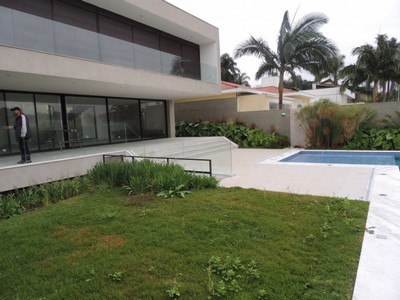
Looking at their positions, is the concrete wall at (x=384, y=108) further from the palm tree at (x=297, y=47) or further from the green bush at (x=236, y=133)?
the green bush at (x=236, y=133)

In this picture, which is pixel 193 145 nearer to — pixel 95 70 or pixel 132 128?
pixel 132 128

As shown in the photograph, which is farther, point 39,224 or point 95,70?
point 95,70

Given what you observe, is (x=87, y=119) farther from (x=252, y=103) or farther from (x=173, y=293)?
(x=252, y=103)

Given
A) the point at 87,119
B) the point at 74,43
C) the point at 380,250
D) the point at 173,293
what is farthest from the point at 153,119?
the point at 173,293

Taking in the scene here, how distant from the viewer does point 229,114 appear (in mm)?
20906

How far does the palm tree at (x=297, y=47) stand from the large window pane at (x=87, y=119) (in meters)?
10.8

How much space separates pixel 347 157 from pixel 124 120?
11543mm

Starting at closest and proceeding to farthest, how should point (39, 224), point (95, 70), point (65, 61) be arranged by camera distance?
point (39, 224) → point (65, 61) → point (95, 70)

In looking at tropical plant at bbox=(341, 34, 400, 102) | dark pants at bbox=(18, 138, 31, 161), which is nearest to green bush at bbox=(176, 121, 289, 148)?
dark pants at bbox=(18, 138, 31, 161)

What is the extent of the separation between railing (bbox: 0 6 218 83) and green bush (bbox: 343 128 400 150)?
9.88 meters

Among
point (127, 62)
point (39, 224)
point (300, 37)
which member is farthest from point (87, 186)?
point (300, 37)

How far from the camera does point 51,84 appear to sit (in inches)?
431

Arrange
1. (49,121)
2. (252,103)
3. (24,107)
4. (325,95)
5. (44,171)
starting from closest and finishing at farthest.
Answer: (44,171) < (24,107) < (49,121) < (252,103) < (325,95)

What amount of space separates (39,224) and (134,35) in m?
11.6
